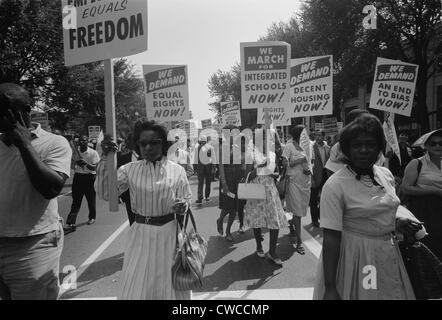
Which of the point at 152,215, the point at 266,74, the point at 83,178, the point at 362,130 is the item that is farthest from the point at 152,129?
the point at 83,178

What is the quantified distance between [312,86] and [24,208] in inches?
275

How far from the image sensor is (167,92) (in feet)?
26.9

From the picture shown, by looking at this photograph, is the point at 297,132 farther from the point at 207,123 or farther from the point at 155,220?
the point at 207,123

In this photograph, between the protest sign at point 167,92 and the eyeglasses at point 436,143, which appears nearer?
the eyeglasses at point 436,143

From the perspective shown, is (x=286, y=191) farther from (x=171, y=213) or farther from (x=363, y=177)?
(x=363, y=177)

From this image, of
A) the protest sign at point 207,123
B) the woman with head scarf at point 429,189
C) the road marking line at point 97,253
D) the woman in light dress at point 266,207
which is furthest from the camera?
the protest sign at point 207,123

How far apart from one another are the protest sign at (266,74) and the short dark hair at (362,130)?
3.95 meters

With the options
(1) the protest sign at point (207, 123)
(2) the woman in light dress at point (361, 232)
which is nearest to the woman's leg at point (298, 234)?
(2) the woman in light dress at point (361, 232)

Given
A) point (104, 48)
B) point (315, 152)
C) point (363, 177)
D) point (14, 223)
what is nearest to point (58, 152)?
point (14, 223)

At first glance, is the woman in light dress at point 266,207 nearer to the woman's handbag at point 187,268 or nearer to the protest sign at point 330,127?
the woman's handbag at point 187,268

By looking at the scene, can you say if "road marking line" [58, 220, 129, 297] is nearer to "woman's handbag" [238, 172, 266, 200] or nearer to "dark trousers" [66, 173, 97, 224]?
"dark trousers" [66, 173, 97, 224]

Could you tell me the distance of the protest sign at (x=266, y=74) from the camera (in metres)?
6.38

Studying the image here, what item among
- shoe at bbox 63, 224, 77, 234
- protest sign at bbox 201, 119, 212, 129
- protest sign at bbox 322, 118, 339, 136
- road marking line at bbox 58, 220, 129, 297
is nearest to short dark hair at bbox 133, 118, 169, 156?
road marking line at bbox 58, 220, 129, 297
